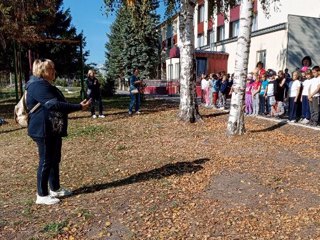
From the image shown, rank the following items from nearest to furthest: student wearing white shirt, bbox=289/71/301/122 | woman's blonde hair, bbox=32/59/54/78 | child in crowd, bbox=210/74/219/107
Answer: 1. woman's blonde hair, bbox=32/59/54/78
2. student wearing white shirt, bbox=289/71/301/122
3. child in crowd, bbox=210/74/219/107

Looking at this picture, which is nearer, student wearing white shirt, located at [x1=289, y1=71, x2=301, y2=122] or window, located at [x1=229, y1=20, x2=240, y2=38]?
student wearing white shirt, located at [x1=289, y1=71, x2=301, y2=122]

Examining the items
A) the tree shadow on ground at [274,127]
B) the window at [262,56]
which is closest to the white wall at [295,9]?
the window at [262,56]

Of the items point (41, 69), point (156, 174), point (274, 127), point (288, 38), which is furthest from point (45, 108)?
point (288, 38)

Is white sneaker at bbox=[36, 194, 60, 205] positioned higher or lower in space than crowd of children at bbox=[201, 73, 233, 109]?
lower

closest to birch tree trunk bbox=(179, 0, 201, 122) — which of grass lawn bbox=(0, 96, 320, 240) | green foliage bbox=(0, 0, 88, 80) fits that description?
grass lawn bbox=(0, 96, 320, 240)

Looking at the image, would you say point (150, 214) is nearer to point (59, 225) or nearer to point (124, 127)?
point (59, 225)

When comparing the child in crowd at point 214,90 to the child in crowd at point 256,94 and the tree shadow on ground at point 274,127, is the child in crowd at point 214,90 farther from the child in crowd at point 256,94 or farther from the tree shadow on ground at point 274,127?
the tree shadow on ground at point 274,127

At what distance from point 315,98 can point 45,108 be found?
329 inches

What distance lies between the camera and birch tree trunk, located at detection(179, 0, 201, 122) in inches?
468

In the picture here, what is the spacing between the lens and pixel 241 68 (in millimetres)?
9703

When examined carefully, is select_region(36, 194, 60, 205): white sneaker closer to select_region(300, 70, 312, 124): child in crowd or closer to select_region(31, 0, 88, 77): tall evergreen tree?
select_region(300, 70, 312, 124): child in crowd

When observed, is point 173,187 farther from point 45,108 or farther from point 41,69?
point 41,69

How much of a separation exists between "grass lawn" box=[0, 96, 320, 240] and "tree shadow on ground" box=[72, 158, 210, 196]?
0.02 metres

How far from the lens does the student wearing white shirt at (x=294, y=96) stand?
11.7 meters
